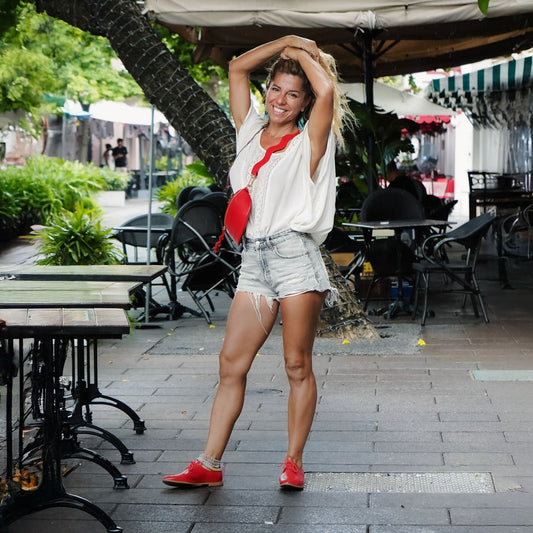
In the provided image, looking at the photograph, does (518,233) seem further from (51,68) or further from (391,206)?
(51,68)

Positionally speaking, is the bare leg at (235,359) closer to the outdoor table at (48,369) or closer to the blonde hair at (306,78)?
the outdoor table at (48,369)

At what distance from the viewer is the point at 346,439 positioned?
5109 mm

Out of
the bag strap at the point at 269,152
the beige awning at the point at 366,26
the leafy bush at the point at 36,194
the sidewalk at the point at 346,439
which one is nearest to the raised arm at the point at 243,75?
the bag strap at the point at 269,152

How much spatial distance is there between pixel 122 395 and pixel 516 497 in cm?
290

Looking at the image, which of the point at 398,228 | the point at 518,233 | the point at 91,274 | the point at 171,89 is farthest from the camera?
the point at 518,233

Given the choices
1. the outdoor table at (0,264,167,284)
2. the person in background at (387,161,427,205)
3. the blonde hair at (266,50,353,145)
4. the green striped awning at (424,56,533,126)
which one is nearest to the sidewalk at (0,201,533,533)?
the outdoor table at (0,264,167,284)

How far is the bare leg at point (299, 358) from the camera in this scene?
13.8 ft

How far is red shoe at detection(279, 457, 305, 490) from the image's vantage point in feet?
13.8

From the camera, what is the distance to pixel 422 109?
1834cm

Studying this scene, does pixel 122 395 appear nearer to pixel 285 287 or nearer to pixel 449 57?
pixel 285 287

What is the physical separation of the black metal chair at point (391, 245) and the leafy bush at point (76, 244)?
2.49m

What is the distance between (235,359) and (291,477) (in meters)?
0.56

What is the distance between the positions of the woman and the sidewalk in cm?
27

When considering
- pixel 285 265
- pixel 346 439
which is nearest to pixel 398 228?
pixel 346 439
